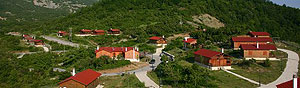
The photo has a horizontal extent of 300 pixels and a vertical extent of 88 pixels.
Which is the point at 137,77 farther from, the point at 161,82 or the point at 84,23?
the point at 84,23

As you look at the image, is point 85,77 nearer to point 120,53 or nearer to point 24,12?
point 120,53

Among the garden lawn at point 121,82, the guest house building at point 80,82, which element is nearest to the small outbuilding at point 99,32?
the garden lawn at point 121,82

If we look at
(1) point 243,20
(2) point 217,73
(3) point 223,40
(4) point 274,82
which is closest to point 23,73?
(2) point 217,73

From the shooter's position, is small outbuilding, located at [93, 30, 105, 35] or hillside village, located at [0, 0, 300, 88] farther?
small outbuilding, located at [93, 30, 105, 35]

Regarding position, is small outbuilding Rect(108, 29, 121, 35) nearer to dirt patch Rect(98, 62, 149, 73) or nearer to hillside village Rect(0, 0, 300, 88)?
hillside village Rect(0, 0, 300, 88)

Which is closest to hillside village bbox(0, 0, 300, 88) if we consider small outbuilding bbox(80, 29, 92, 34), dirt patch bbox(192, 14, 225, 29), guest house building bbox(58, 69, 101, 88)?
guest house building bbox(58, 69, 101, 88)

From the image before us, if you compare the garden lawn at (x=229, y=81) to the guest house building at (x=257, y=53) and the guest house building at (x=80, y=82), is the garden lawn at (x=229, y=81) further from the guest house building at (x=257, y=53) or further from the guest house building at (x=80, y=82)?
the guest house building at (x=80, y=82)
